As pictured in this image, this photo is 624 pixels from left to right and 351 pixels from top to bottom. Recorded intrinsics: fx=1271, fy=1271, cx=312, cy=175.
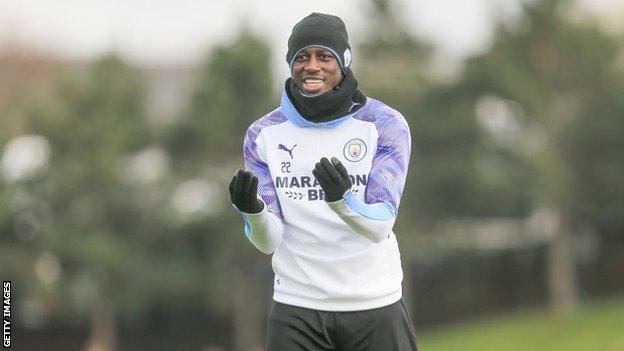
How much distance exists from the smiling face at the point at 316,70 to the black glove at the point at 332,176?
0.50 m

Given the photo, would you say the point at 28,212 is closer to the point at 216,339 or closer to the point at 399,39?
the point at 216,339

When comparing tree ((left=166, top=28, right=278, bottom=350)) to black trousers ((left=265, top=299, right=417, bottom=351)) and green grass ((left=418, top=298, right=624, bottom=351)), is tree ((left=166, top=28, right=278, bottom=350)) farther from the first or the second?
black trousers ((left=265, top=299, right=417, bottom=351))

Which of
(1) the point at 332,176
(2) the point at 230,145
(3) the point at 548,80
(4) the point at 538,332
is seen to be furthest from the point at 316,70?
(4) the point at 538,332

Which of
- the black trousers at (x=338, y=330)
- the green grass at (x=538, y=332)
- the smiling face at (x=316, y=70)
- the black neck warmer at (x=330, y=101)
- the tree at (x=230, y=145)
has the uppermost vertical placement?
the smiling face at (x=316, y=70)

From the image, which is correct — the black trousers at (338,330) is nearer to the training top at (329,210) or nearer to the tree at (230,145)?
the training top at (329,210)

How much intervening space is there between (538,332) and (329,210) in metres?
32.4

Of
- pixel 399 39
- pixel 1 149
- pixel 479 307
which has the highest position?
pixel 399 39

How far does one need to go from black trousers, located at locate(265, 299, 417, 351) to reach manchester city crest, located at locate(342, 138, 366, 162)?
2.35 ft

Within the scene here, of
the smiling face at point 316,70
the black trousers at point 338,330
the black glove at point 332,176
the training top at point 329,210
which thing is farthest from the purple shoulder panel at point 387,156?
the black trousers at point 338,330

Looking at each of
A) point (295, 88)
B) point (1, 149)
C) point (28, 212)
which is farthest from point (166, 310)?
point (295, 88)

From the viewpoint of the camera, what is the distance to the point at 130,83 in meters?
33.5

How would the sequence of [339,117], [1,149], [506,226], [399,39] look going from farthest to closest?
[506,226] → [399,39] → [1,149] → [339,117]

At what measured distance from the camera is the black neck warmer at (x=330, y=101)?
19.2 ft

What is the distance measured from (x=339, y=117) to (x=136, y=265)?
28654 mm
